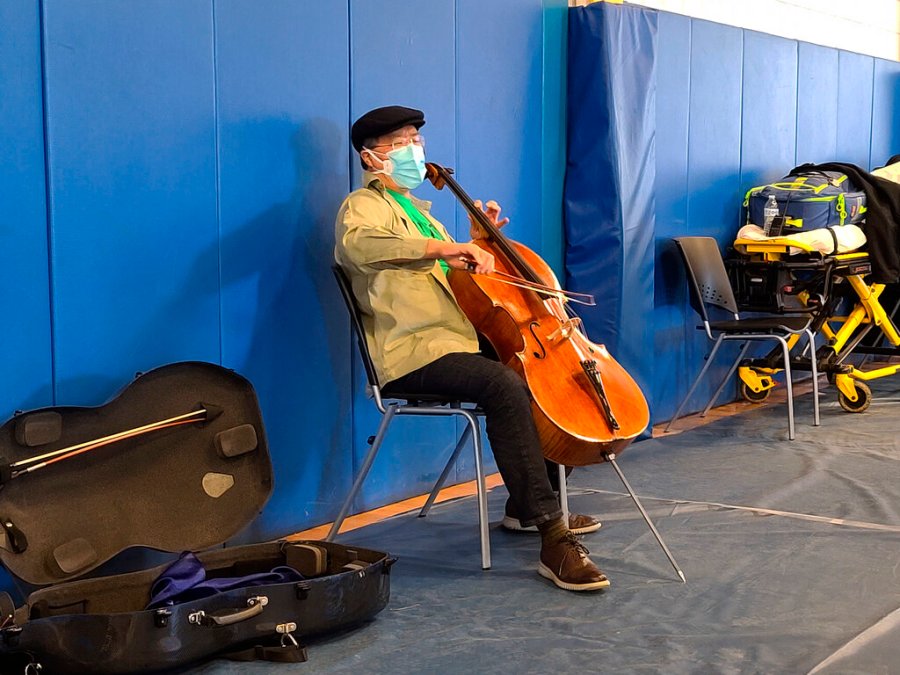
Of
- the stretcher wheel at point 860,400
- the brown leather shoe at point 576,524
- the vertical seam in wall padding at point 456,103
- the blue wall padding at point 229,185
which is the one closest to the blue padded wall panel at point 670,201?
the stretcher wheel at point 860,400

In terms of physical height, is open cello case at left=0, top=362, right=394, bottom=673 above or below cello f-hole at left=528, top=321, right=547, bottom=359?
below

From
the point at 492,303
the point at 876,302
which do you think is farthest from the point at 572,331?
the point at 876,302

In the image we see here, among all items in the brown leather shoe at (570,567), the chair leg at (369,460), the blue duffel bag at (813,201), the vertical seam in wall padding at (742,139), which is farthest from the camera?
the vertical seam in wall padding at (742,139)

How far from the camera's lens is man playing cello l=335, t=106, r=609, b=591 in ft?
8.96

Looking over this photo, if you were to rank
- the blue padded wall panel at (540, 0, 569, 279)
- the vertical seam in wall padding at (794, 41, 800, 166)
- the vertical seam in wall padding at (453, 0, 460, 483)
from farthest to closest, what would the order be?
the vertical seam in wall padding at (794, 41, 800, 166) < the blue padded wall panel at (540, 0, 569, 279) < the vertical seam in wall padding at (453, 0, 460, 483)

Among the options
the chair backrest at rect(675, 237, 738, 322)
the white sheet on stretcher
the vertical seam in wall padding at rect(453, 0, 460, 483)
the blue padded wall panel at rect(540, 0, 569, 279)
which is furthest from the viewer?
the white sheet on stretcher

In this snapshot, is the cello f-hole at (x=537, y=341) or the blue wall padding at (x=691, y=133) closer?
the cello f-hole at (x=537, y=341)

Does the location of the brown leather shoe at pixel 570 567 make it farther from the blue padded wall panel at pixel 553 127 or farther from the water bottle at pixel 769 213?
the water bottle at pixel 769 213

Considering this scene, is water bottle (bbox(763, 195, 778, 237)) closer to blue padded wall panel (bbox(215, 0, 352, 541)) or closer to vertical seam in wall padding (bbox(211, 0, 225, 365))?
blue padded wall panel (bbox(215, 0, 352, 541))

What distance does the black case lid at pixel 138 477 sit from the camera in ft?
7.80

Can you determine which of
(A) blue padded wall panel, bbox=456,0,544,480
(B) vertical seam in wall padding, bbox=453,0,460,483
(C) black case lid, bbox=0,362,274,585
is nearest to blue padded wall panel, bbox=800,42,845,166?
(A) blue padded wall panel, bbox=456,0,544,480

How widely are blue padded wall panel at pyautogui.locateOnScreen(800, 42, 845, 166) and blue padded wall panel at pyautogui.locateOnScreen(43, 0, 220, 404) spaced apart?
151 inches

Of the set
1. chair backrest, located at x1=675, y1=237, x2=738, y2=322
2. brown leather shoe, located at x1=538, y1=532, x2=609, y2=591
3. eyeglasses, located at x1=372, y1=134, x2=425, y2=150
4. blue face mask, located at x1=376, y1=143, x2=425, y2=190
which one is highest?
eyeglasses, located at x1=372, y1=134, x2=425, y2=150

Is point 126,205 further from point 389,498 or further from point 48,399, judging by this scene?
point 389,498
